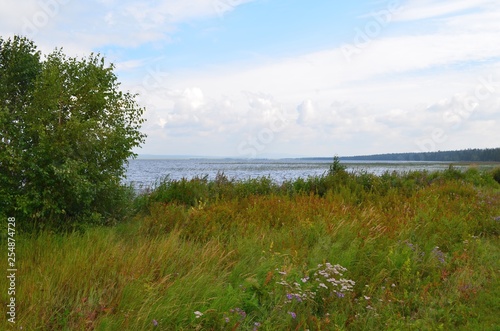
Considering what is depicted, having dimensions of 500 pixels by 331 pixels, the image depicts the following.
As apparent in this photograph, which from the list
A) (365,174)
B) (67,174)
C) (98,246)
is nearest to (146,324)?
(98,246)

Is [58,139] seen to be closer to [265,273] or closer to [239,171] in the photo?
[265,273]

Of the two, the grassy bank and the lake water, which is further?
the lake water

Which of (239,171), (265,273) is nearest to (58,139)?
(265,273)

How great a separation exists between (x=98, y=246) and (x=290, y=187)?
9.99 m

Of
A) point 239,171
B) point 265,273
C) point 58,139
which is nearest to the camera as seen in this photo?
point 265,273

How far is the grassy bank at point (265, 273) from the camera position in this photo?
4.71 m

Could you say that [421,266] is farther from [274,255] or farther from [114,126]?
[114,126]

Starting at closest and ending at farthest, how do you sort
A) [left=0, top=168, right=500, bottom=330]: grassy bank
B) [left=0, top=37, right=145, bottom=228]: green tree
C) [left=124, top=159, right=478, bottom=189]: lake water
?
[left=0, top=168, right=500, bottom=330]: grassy bank → [left=0, top=37, right=145, bottom=228]: green tree → [left=124, top=159, right=478, bottom=189]: lake water

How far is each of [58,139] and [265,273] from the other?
15.3ft

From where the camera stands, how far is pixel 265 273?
591cm

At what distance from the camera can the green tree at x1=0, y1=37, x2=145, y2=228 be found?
7344 mm

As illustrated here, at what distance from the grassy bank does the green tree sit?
0.67 meters

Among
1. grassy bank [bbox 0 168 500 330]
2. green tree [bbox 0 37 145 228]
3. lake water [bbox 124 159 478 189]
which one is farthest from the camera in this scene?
lake water [bbox 124 159 478 189]

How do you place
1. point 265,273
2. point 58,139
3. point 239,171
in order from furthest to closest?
point 239,171
point 58,139
point 265,273
